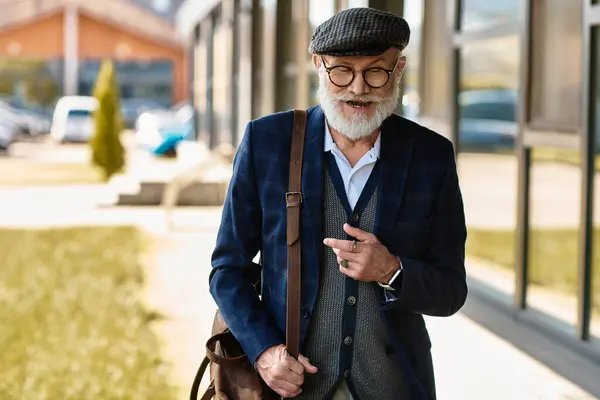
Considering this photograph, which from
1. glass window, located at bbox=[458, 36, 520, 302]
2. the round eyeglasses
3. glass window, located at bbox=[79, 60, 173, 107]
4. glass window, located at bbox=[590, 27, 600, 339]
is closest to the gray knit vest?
the round eyeglasses

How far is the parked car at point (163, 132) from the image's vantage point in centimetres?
2892

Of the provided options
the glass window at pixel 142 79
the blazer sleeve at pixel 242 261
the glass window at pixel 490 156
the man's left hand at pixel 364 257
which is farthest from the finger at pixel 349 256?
the glass window at pixel 142 79

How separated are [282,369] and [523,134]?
4454 mm

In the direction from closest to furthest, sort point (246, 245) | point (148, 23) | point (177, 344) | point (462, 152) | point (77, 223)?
1. point (246, 245)
2. point (177, 344)
3. point (462, 152)
4. point (77, 223)
5. point (148, 23)

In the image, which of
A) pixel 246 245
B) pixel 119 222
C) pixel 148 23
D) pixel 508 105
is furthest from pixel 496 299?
pixel 148 23

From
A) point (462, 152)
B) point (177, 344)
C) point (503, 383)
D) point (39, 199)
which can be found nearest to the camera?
point (503, 383)

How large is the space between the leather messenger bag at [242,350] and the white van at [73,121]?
109 ft

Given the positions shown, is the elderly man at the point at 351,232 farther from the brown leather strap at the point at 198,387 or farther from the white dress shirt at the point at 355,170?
the brown leather strap at the point at 198,387

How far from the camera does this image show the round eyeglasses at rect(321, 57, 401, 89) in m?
2.39

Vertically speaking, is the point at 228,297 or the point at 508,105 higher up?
the point at 508,105

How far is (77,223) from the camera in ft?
44.5

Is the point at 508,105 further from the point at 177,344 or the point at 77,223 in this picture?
the point at 77,223

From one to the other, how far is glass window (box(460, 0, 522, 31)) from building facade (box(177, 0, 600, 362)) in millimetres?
11

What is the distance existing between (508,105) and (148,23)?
37.3m
